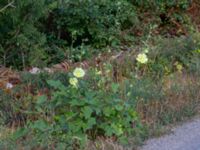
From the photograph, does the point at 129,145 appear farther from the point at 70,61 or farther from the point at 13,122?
the point at 70,61

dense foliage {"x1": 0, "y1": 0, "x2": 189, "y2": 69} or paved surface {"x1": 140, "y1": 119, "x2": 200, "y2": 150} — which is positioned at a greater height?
dense foliage {"x1": 0, "y1": 0, "x2": 189, "y2": 69}

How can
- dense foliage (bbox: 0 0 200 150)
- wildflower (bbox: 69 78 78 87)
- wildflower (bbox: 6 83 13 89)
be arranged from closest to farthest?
1. dense foliage (bbox: 0 0 200 150)
2. wildflower (bbox: 69 78 78 87)
3. wildflower (bbox: 6 83 13 89)

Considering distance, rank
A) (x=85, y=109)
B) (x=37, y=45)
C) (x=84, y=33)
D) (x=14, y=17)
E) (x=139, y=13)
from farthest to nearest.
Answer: (x=139, y=13)
(x=84, y=33)
(x=37, y=45)
(x=14, y=17)
(x=85, y=109)

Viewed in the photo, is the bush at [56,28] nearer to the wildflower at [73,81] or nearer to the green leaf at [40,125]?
the wildflower at [73,81]

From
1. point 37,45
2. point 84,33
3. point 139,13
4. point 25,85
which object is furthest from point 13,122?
point 139,13

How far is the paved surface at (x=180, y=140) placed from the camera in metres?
5.70

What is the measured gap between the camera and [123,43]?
9.64 m

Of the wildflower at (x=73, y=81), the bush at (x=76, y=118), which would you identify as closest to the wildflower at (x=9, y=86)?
the bush at (x=76, y=118)

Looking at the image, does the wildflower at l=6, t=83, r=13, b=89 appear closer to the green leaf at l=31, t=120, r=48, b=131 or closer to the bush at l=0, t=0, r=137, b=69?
the green leaf at l=31, t=120, r=48, b=131

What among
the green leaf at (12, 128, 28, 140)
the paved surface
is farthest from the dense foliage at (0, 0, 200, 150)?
the paved surface

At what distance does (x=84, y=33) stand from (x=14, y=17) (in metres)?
2.17

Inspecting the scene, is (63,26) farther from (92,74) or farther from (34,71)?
(92,74)

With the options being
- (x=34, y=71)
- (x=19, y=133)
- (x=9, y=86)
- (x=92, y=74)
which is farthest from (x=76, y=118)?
(x=34, y=71)

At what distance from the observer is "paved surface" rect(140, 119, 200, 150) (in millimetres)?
5695
